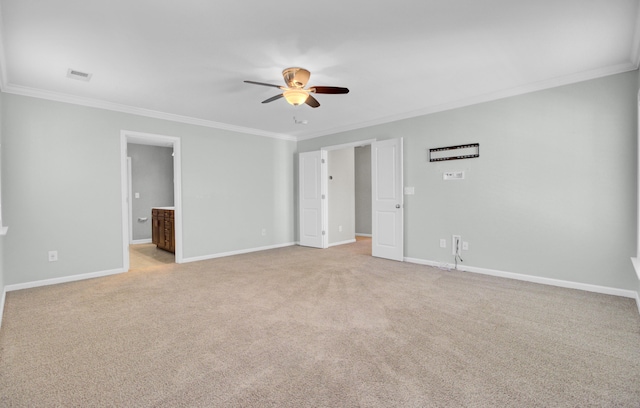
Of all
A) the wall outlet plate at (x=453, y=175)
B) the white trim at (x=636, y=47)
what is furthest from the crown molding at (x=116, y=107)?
the white trim at (x=636, y=47)

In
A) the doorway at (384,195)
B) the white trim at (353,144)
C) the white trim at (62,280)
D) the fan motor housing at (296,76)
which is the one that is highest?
the fan motor housing at (296,76)

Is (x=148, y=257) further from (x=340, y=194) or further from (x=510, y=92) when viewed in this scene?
(x=510, y=92)

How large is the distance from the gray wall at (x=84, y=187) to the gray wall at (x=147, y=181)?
3255 mm

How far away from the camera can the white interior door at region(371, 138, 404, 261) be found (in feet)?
16.6

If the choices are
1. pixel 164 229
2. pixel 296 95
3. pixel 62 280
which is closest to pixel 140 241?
pixel 164 229

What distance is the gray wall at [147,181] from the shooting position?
7591 millimetres

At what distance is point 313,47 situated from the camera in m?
2.80

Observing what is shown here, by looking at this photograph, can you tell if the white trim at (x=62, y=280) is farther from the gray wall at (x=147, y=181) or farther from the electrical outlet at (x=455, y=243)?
the electrical outlet at (x=455, y=243)

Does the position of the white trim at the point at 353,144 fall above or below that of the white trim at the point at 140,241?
above

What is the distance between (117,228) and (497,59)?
17.0ft

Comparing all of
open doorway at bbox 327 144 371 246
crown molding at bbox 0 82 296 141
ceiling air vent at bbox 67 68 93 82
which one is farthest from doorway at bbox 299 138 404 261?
ceiling air vent at bbox 67 68 93 82

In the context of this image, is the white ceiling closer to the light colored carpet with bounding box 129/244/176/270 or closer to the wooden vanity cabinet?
the wooden vanity cabinet

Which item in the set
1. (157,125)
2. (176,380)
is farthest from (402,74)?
(157,125)

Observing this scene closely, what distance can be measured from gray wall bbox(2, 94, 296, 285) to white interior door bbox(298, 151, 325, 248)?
132 cm
